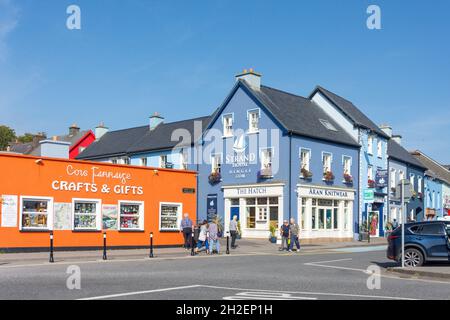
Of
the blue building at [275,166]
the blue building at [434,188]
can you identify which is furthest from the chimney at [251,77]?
the blue building at [434,188]

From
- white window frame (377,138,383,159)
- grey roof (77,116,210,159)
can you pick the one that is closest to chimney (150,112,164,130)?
grey roof (77,116,210,159)

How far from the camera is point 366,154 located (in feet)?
145

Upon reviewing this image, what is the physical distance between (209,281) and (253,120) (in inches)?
1001

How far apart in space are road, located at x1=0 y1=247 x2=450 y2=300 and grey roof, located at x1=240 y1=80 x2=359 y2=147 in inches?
730

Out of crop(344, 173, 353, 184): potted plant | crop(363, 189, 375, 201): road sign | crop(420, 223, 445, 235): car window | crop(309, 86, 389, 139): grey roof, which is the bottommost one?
crop(420, 223, 445, 235): car window

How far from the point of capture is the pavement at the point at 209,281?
11656 millimetres

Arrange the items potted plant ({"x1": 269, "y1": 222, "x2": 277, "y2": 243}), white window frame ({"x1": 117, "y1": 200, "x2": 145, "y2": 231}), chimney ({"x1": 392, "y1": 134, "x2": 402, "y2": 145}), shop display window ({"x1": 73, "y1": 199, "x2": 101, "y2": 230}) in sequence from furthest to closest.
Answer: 1. chimney ({"x1": 392, "y1": 134, "x2": 402, "y2": 145})
2. potted plant ({"x1": 269, "y1": 222, "x2": 277, "y2": 243})
3. white window frame ({"x1": 117, "y1": 200, "x2": 145, "y2": 231})
4. shop display window ({"x1": 73, "y1": 199, "x2": 101, "y2": 230})

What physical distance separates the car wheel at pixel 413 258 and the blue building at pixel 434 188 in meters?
37.7

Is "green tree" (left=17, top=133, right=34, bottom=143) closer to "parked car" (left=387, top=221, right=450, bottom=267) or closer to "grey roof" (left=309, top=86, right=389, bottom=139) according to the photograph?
"grey roof" (left=309, top=86, right=389, bottom=139)

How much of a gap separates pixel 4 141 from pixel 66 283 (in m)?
69.5

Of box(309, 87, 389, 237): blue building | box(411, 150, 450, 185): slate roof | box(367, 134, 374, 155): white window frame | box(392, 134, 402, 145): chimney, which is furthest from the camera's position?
box(411, 150, 450, 185): slate roof

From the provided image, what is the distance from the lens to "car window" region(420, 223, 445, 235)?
61.6 ft
